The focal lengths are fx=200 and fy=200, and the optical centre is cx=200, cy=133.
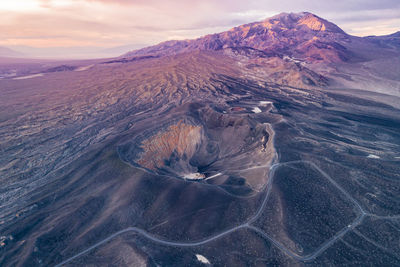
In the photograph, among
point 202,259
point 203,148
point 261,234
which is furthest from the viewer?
point 203,148

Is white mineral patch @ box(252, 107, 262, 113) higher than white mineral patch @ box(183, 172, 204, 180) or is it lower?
higher

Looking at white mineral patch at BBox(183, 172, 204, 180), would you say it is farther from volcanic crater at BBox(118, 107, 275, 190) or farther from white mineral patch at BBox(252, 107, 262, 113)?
white mineral patch at BBox(252, 107, 262, 113)

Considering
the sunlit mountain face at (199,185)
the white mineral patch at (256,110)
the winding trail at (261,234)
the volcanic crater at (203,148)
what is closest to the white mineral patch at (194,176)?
the volcanic crater at (203,148)

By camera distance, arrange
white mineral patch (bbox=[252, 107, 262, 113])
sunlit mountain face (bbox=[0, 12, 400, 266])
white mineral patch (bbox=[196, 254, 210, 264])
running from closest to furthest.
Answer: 1. white mineral patch (bbox=[196, 254, 210, 264])
2. sunlit mountain face (bbox=[0, 12, 400, 266])
3. white mineral patch (bbox=[252, 107, 262, 113])

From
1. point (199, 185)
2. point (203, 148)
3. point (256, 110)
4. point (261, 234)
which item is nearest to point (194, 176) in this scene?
point (203, 148)

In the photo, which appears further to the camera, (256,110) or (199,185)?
(256,110)

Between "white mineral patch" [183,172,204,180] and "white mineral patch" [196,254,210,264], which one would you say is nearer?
"white mineral patch" [196,254,210,264]

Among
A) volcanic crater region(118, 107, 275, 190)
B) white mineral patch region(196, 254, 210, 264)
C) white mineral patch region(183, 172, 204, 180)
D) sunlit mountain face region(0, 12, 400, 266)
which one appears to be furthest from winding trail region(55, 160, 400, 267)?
white mineral patch region(183, 172, 204, 180)

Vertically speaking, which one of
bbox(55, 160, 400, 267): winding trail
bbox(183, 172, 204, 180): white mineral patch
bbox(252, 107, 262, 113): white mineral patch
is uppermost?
bbox(55, 160, 400, 267): winding trail

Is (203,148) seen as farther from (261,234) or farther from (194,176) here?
(261,234)

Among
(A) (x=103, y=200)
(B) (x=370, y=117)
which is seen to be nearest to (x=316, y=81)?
(B) (x=370, y=117)

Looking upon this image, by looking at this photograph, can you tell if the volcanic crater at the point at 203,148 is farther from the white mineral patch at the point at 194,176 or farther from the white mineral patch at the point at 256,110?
the white mineral patch at the point at 256,110

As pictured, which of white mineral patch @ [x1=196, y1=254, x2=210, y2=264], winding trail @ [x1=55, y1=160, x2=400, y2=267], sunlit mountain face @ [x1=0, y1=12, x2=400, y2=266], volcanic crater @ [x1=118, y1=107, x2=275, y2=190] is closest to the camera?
white mineral patch @ [x1=196, y1=254, x2=210, y2=264]
